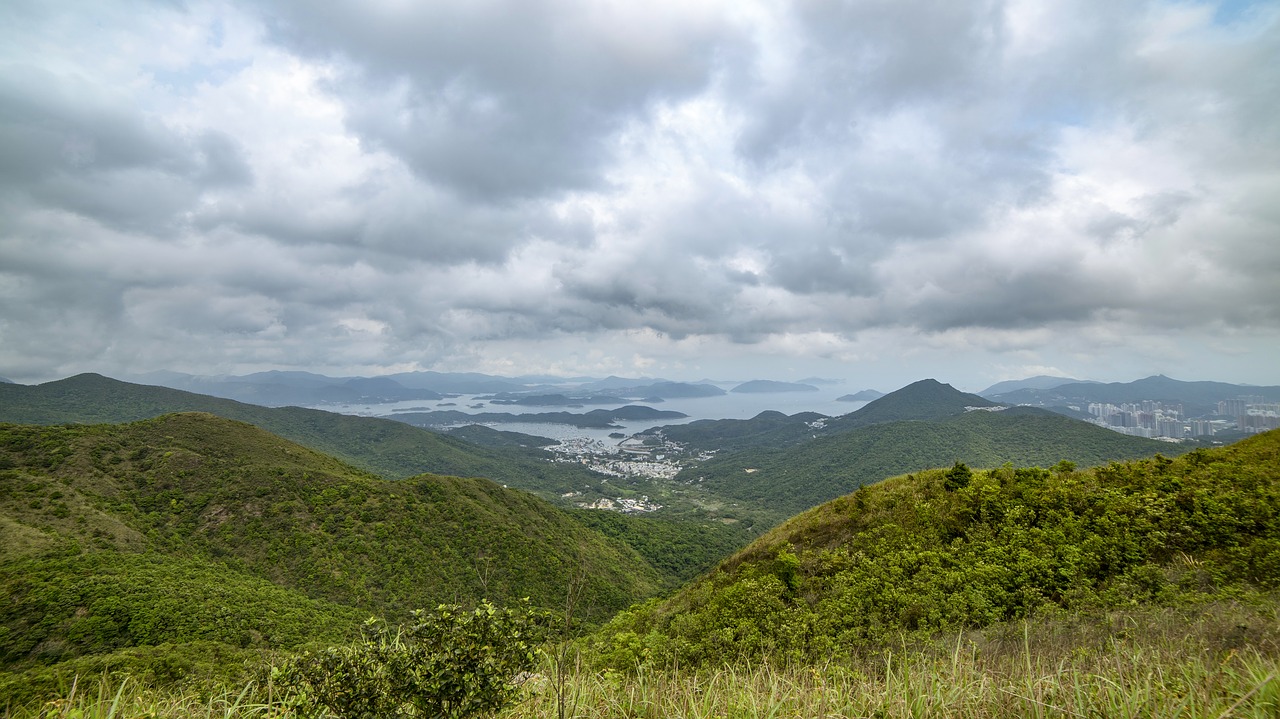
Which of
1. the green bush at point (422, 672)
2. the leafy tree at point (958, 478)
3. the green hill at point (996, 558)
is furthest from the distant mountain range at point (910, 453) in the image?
the green bush at point (422, 672)

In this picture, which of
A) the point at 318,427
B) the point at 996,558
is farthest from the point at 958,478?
the point at 318,427

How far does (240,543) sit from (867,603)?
51.6 meters

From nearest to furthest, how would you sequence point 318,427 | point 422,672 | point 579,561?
1. point 422,672
2. point 579,561
3. point 318,427

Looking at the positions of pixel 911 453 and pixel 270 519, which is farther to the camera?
pixel 911 453

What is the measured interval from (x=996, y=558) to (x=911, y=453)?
152 meters

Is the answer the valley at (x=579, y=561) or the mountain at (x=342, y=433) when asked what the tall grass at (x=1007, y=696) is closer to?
the valley at (x=579, y=561)

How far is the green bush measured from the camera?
4770mm

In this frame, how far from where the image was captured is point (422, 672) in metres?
4.81

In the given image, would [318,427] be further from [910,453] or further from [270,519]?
[910,453]

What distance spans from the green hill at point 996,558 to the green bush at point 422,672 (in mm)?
5330

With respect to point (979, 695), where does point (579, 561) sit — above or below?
below

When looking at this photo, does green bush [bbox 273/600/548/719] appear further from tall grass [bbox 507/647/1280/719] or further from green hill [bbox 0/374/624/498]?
green hill [bbox 0/374/624/498]

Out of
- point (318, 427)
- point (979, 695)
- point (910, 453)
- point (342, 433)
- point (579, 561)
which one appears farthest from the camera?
point (318, 427)

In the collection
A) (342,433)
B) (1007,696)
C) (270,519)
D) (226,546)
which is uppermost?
(1007,696)
